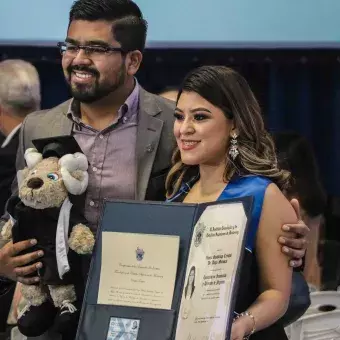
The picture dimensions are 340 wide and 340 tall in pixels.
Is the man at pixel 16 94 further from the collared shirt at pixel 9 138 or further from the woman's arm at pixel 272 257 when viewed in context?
the woman's arm at pixel 272 257

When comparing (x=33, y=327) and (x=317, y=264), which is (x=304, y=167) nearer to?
(x=317, y=264)

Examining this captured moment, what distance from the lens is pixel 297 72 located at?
12.1 ft

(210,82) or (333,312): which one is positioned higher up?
A: (210,82)

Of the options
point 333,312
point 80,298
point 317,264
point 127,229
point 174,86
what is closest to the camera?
point 127,229

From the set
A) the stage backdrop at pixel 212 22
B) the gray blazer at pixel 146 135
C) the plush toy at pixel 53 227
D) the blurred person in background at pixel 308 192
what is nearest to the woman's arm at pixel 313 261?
the blurred person in background at pixel 308 192

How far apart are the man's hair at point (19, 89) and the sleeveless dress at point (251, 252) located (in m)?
1.60

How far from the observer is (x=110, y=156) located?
8.56 ft

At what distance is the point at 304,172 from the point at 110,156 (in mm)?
1138

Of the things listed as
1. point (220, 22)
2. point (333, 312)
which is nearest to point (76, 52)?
point (220, 22)

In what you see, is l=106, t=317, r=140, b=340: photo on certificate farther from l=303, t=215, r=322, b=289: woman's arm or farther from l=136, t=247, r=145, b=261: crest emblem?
l=303, t=215, r=322, b=289: woman's arm

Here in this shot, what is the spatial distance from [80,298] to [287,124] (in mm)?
1474

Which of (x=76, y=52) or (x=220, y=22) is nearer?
(x=76, y=52)

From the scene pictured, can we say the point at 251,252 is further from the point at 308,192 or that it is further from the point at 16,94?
the point at 16,94

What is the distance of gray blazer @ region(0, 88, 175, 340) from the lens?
101 inches
